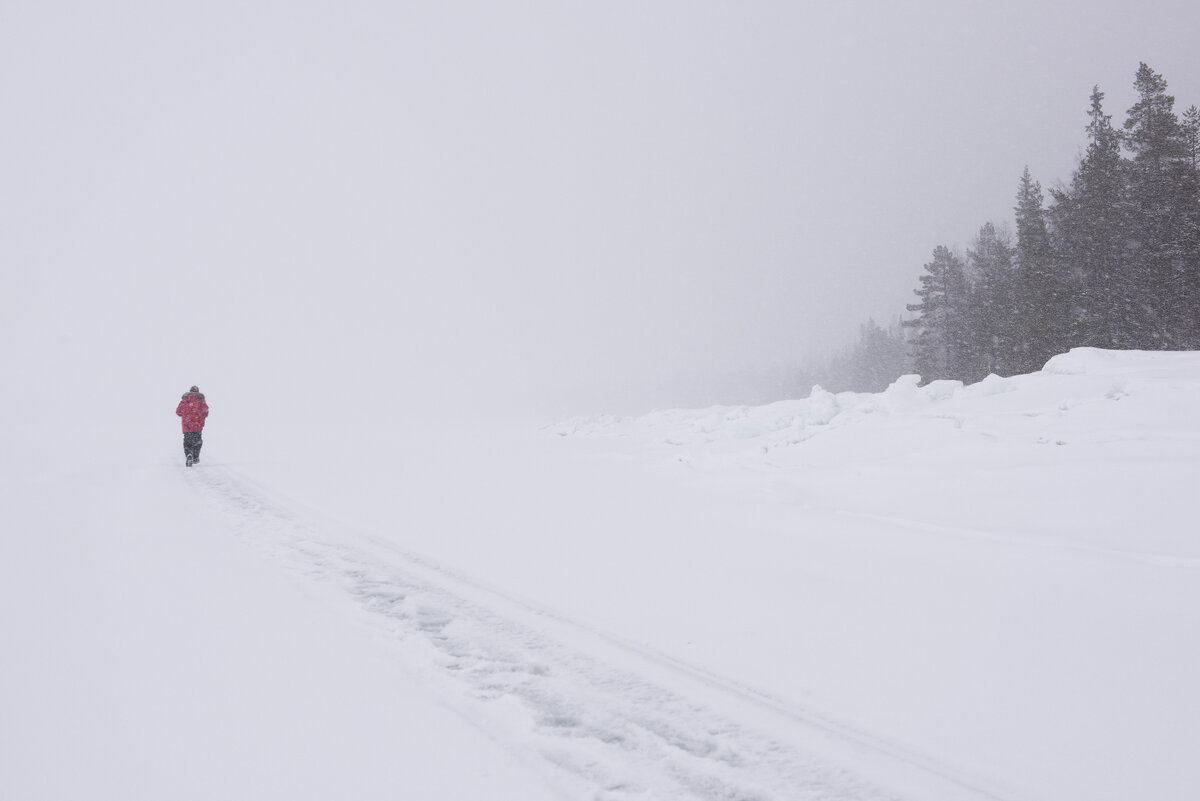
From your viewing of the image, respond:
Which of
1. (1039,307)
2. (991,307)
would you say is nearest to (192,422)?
(1039,307)

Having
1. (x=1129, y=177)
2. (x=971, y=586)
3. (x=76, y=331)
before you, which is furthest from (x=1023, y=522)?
(x=76, y=331)

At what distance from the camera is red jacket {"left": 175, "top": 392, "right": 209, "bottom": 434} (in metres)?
14.2

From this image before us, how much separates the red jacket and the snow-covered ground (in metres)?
4.67

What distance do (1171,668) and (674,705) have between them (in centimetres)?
296

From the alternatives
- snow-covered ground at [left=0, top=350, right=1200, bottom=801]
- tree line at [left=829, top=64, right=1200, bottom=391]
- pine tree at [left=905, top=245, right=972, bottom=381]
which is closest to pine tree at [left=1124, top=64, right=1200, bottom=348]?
tree line at [left=829, top=64, right=1200, bottom=391]

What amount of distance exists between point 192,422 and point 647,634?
47.1 ft

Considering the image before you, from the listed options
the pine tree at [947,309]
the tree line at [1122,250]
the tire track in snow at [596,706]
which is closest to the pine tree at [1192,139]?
the tree line at [1122,250]

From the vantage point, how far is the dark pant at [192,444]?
45.5 feet

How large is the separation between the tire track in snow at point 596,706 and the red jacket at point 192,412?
444 inches

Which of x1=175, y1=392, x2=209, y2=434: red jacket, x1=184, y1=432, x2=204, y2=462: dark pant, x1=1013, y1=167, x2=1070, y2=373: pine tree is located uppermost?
x1=1013, y1=167, x2=1070, y2=373: pine tree

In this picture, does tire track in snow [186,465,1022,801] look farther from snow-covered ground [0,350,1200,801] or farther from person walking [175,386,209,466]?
person walking [175,386,209,466]

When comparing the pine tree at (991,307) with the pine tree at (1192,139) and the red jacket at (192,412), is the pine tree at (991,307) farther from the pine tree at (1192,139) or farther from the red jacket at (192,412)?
the red jacket at (192,412)

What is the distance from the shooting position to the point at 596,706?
10.3 ft

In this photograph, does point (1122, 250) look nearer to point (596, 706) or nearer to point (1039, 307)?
point (1039, 307)
